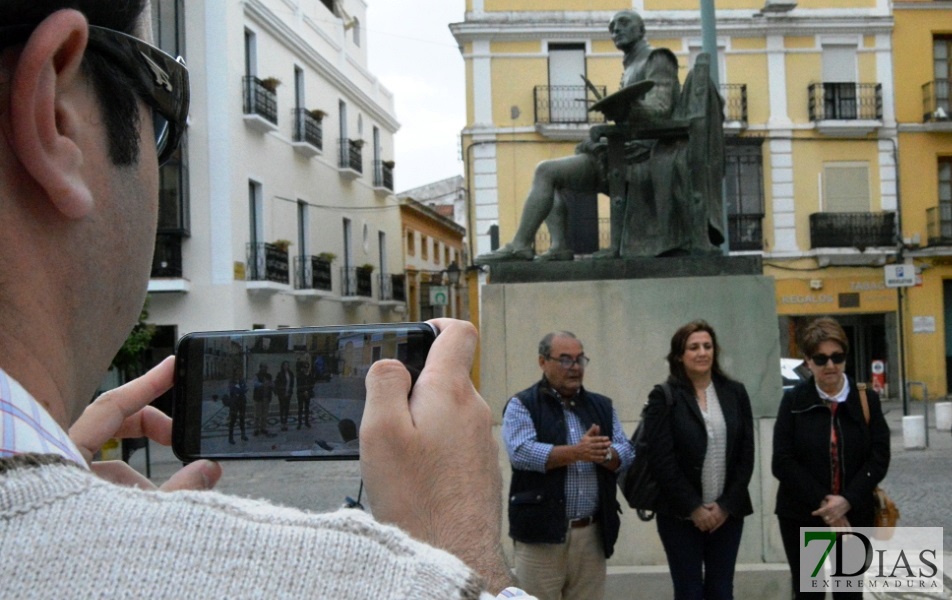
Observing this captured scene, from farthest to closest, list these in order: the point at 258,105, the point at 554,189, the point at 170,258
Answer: the point at 258,105, the point at 170,258, the point at 554,189

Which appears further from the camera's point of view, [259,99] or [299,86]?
[299,86]

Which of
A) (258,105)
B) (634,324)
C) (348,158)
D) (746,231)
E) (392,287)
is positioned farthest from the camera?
(392,287)

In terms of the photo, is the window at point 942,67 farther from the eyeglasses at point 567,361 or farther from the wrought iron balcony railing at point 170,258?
the eyeglasses at point 567,361

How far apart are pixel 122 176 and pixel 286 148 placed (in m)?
25.2

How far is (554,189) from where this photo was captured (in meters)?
6.75

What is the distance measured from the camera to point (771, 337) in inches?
240

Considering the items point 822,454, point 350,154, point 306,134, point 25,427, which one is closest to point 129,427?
point 25,427

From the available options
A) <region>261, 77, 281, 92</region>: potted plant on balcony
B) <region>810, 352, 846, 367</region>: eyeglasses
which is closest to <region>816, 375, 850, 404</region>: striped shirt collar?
<region>810, 352, 846, 367</region>: eyeglasses

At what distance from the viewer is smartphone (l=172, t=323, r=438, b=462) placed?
1392 millimetres

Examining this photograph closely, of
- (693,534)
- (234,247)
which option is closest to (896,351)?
(234,247)

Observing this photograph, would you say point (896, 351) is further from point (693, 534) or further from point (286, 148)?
point (693, 534)

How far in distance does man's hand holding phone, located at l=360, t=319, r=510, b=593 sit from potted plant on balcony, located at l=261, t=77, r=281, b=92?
2332 centimetres

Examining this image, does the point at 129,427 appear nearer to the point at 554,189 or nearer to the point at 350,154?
the point at 554,189

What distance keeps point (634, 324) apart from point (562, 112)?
1985 cm
